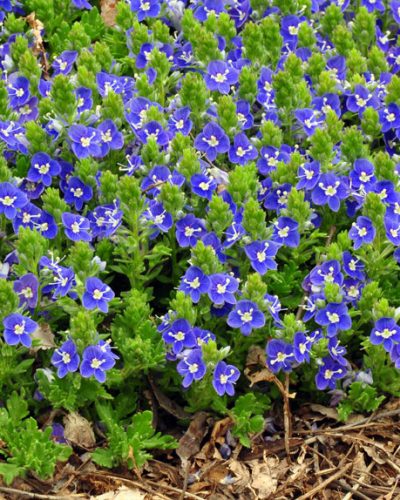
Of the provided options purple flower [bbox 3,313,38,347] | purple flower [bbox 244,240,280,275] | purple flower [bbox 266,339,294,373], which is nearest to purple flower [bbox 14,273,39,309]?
purple flower [bbox 3,313,38,347]

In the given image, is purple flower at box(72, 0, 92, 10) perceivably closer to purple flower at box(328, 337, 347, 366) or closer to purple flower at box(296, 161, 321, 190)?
purple flower at box(296, 161, 321, 190)

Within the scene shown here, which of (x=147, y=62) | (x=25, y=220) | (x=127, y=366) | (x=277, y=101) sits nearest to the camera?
(x=127, y=366)

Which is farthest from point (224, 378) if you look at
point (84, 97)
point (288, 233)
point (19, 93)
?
point (19, 93)

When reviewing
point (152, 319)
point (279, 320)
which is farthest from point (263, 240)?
point (152, 319)

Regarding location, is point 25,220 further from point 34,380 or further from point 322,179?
point 322,179

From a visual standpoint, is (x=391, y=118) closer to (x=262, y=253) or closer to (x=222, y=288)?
(x=262, y=253)

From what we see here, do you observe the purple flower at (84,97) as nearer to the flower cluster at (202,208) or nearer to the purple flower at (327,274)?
the flower cluster at (202,208)

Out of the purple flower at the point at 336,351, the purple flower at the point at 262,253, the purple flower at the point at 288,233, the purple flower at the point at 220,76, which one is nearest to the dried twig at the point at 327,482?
the purple flower at the point at 336,351
